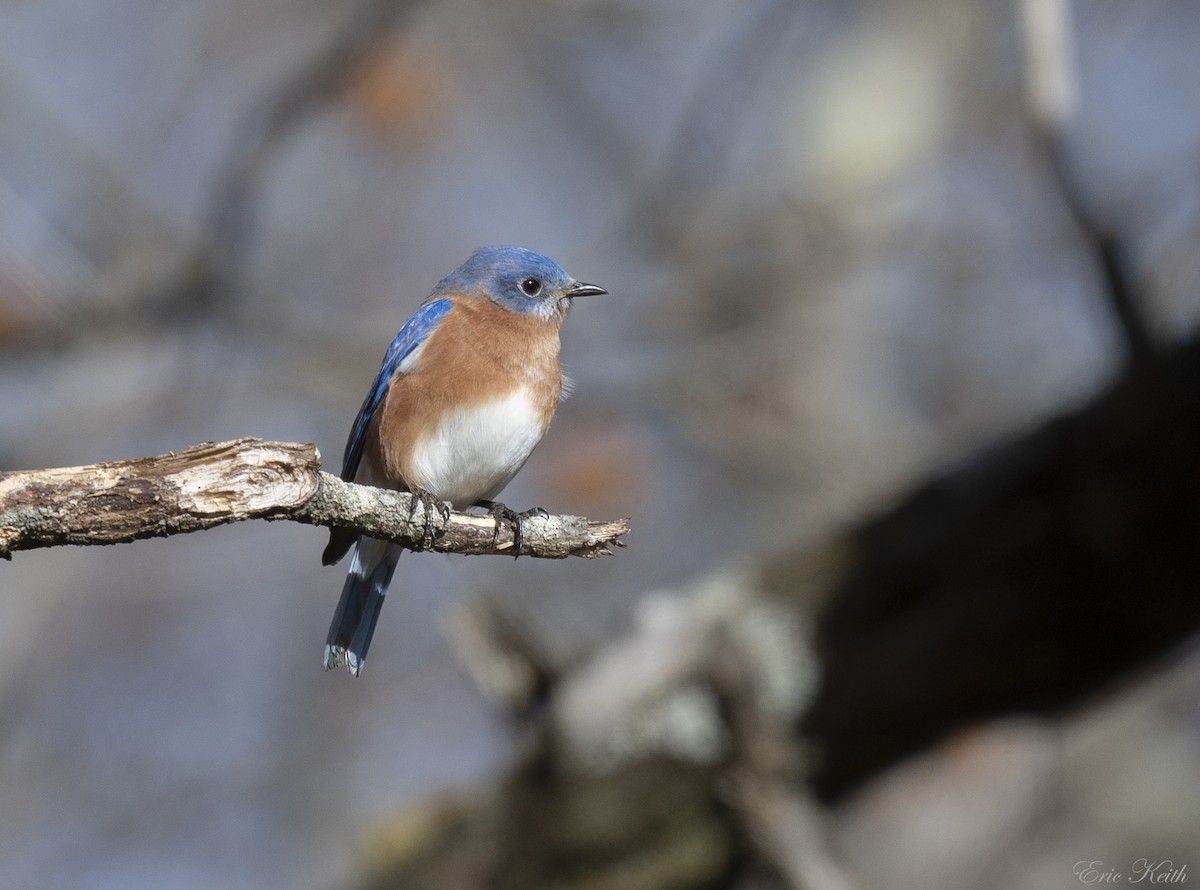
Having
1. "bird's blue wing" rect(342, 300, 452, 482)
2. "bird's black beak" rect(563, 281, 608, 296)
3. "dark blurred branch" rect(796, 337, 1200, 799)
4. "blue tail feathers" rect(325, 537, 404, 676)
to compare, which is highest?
"bird's black beak" rect(563, 281, 608, 296)

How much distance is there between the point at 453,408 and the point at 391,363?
399 millimetres

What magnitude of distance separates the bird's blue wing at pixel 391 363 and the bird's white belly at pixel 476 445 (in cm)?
36

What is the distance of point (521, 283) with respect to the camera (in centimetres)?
497

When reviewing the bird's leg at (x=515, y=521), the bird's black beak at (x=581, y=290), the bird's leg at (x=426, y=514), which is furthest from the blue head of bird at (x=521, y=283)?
the bird's leg at (x=426, y=514)

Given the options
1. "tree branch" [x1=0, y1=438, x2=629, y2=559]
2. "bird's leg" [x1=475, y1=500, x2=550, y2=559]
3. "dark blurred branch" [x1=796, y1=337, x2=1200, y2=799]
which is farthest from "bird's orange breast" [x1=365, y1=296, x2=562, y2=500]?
"dark blurred branch" [x1=796, y1=337, x2=1200, y2=799]

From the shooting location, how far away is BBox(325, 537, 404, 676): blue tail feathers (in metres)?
4.60

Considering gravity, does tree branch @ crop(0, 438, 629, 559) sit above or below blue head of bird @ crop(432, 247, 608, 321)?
below

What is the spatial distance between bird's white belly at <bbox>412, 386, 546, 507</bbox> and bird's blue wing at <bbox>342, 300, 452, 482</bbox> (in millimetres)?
360

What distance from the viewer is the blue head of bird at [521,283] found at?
16.3 ft

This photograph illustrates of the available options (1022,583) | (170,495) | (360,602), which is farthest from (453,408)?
(1022,583)

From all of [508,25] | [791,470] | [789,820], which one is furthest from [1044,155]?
[508,25]

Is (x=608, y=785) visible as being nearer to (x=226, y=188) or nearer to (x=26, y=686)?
(x=226, y=188)

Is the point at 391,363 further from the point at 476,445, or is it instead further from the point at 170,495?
the point at 170,495

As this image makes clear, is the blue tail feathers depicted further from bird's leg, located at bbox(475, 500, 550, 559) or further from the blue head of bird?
the blue head of bird
